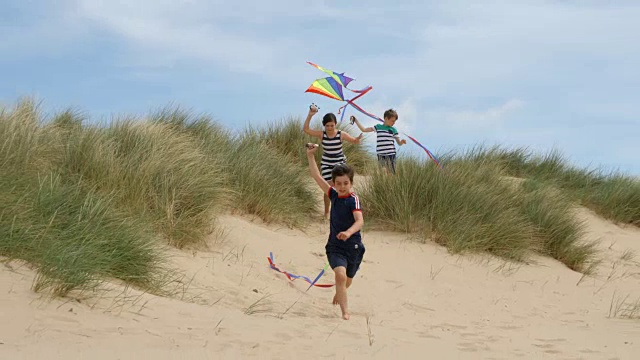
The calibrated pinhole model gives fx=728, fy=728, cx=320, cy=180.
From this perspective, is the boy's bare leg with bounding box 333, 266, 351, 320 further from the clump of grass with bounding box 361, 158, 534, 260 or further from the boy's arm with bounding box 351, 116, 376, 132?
the boy's arm with bounding box 351, 116, 376, 132

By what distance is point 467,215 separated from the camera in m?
9.94

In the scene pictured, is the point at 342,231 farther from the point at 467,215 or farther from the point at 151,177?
the point at 467,215

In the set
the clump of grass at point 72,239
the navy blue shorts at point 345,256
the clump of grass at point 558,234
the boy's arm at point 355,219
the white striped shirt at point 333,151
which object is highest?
the white striped shirt at point 333,151

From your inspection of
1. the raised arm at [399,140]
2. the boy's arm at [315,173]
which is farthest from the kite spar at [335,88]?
the boy's arm at [315,173]

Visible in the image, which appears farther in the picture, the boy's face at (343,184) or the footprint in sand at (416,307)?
the footprint in sand at (416,307)

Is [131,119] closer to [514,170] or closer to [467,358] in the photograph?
[467,358]

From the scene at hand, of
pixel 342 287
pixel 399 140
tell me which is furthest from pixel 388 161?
pixel 342 287

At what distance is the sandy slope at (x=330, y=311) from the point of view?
4.53 metres

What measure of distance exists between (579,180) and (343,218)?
35.6 feet

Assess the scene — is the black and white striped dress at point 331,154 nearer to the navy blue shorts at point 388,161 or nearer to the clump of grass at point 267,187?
the clump of grass at point 267,187

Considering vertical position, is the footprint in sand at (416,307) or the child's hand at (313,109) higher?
the child's hand at (313,109)

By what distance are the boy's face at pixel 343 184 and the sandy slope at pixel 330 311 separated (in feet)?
3.73

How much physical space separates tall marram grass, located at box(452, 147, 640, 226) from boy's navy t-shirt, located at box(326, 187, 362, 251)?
6621 millimetres

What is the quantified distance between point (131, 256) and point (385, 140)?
6.17m
